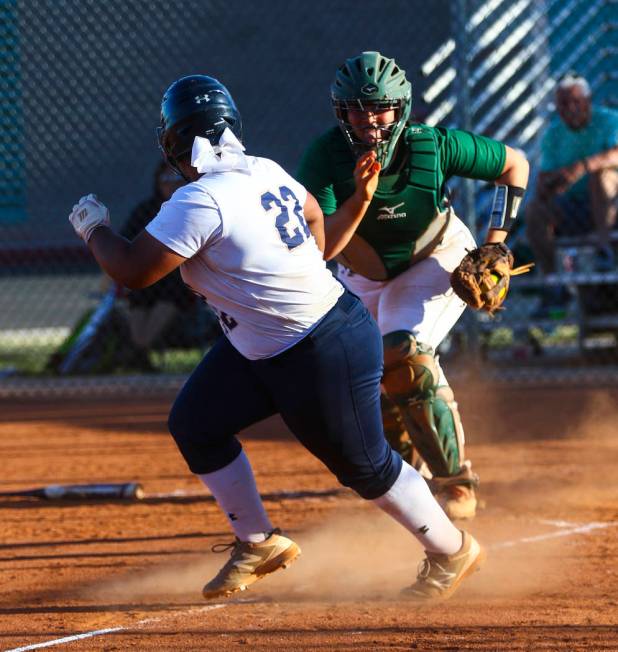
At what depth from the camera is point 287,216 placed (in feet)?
12.0

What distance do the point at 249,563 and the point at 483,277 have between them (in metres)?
1.46

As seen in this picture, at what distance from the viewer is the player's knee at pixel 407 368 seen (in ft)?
15.5

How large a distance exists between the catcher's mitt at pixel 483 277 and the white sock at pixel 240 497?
3.82ft

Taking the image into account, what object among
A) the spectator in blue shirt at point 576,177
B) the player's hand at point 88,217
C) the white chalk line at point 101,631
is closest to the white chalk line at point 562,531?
the white chalk line at point 101,631

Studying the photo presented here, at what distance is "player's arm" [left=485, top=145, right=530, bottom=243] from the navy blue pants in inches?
48.6

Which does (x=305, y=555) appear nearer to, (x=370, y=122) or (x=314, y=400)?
(x=314, y=400)

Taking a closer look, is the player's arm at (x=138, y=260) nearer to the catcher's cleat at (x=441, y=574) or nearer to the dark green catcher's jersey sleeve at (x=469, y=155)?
the catcher's cleat at (x=441, y=574)

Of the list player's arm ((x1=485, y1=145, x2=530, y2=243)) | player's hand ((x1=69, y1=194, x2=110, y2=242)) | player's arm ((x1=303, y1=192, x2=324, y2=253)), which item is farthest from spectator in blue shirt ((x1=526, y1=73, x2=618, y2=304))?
player's hand ((x1=69, y1=194, x2=110, y2=242))

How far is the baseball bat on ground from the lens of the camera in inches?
234

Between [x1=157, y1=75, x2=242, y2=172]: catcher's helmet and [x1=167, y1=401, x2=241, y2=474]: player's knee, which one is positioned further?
[x1=167, y1=401, x2=241, y2=474]: player's knee

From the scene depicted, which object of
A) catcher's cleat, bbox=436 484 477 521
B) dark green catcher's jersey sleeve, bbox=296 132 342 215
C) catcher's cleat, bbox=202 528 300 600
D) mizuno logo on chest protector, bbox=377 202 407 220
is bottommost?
catcher's cleat, bbox=436 484 477 521

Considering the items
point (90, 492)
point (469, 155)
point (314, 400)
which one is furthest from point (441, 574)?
point (90, 492)

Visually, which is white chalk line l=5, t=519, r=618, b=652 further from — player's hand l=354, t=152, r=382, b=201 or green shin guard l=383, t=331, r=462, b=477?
player's hand l=354, t=152, r=382, b=201

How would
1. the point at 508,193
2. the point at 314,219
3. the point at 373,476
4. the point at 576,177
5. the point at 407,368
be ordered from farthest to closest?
1. the point at 576,177
2. the point at 508,193
3. the point at 407,368
4. the point at 314,219
5. the point at 373,476
